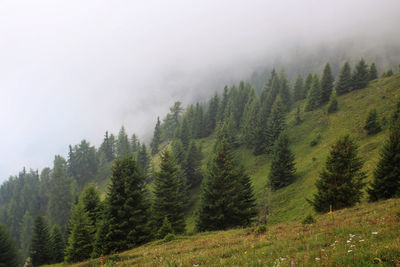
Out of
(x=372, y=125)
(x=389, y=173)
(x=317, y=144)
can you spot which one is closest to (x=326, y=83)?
(x=317, y=144)

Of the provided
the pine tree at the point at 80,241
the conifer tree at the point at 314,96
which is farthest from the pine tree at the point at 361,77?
the pine tree at the point at 80,241

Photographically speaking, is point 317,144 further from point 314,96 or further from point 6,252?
point 6,252

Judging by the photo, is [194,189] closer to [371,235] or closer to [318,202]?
[318,202]

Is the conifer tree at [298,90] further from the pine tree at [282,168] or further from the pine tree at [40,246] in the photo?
the pine tree at [40,246]

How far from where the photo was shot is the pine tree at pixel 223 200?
73.2 ft

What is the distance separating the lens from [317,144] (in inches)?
1877

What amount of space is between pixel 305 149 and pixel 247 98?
45.8 metres

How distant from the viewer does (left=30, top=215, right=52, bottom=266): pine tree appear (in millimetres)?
31953

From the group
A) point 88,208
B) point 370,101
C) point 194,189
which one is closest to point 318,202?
point 88,208

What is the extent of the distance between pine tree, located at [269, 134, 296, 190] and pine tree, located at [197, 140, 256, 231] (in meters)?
15.7

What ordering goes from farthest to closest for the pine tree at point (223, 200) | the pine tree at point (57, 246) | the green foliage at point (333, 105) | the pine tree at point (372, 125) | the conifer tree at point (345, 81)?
the conifer tree at point (345, 81), the green foliage at point (333, 105), the pine tree at point (372, 125), the pine tree at point (57, 246), the pine tree at point (223, 200)

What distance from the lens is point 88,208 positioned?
27.1 metres

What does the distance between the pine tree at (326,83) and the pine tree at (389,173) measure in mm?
54636

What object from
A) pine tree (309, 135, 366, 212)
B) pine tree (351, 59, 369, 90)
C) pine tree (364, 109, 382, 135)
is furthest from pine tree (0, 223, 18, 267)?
pine tree (351, 59, 369, 90)
